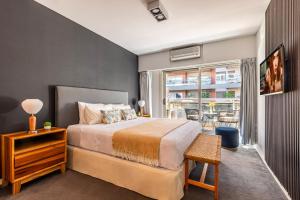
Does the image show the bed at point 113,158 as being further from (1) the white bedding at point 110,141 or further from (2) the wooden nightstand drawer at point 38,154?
(2) the wooden nightstand drawer at point 38,154

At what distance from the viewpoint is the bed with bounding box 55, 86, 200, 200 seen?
1648 millimetres

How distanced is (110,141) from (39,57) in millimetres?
1911

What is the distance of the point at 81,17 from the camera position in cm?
286

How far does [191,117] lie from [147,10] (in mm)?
3481

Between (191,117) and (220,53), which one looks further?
(191,117)

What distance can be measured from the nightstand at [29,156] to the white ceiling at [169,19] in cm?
217

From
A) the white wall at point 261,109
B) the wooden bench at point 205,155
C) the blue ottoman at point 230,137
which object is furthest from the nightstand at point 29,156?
the white wall at point 261,109

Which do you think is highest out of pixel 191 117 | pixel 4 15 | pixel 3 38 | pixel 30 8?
pixel 30 8

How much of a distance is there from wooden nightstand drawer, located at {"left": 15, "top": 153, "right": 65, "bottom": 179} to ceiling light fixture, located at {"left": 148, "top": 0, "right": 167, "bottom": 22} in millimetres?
2791

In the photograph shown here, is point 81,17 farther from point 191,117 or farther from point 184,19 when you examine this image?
point 191,117

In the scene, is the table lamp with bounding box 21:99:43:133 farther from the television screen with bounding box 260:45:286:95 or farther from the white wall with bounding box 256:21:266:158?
the white wall with bounding box 256:21:266:158

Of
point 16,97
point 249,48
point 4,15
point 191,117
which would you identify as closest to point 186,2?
point 249,48

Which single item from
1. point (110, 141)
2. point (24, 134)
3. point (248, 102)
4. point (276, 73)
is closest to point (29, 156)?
point (24, 134)

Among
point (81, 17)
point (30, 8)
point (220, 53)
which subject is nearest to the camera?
point (30, 8)
